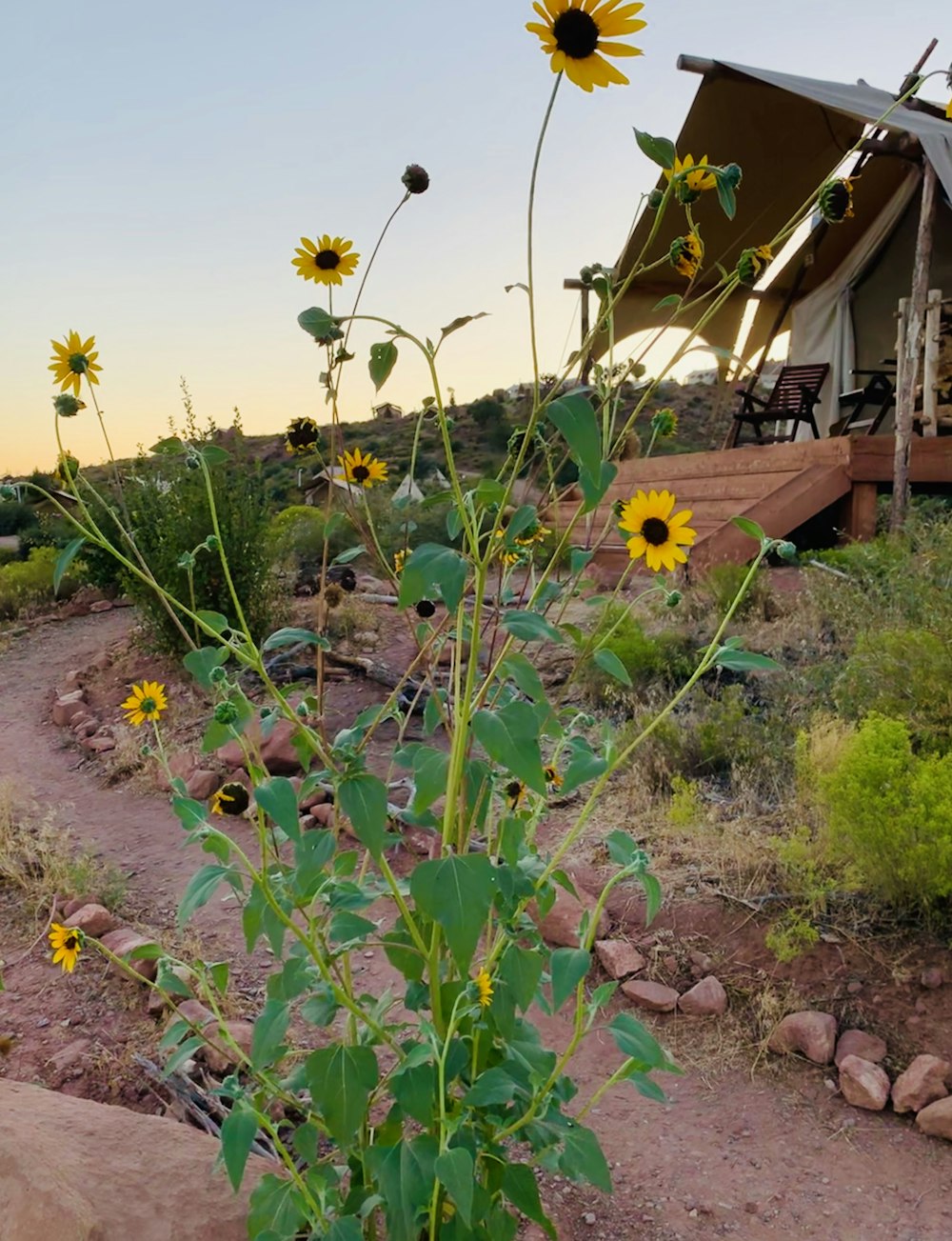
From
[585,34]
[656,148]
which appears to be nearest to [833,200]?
[656,148]

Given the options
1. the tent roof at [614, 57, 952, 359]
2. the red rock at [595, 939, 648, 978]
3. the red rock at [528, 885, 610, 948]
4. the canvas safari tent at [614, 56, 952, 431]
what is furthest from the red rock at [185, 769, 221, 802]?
the canvas safari tent at [614, 56, 952, 431]

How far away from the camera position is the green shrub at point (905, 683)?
3.27m

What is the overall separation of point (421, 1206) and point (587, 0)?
1689 millimetres

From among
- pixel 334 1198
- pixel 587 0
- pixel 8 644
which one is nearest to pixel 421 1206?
pixel 334 1198

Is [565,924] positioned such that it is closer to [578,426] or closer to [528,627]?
[528,627]

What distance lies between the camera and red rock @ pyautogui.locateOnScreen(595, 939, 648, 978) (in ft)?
9.35

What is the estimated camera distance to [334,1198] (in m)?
1.48

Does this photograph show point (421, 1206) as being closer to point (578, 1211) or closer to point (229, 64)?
point (578, 1211)

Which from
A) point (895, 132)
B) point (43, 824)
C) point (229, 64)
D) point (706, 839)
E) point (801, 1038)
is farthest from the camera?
point (895, 132)

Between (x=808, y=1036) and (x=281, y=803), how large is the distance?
192 cm

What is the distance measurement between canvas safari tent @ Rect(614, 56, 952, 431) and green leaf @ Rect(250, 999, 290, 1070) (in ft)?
24.7

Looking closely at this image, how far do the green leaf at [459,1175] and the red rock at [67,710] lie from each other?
18.8ft

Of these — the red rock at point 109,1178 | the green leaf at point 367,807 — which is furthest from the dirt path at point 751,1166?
the green leaf at point 367,807

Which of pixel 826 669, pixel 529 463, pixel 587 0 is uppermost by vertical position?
pixel 587 0
